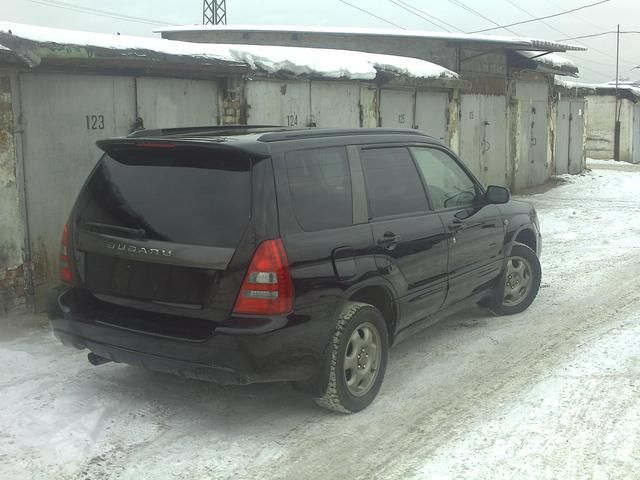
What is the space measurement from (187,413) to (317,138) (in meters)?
1.89

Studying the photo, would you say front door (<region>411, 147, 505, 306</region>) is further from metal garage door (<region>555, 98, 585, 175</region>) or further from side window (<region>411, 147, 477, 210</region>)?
metal garage door (<region>555, 98, 585, 175</region>)

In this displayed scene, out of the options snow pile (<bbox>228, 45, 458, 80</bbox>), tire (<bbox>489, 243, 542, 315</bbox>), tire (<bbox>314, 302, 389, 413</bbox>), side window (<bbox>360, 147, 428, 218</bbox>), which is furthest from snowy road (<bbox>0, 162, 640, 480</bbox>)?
snow pile (<bbox>228, 45, 458, 80</bbox>)

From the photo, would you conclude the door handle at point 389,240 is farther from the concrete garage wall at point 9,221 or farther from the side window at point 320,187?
the concrete garage wall at point 9,221

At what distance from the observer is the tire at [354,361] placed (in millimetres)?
3996

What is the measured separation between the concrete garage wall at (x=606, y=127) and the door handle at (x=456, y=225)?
25734mm

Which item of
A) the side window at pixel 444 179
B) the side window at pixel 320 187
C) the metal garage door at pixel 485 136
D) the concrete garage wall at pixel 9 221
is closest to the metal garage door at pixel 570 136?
the metal garage door at pixel 485 136

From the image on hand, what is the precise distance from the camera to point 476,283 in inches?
218

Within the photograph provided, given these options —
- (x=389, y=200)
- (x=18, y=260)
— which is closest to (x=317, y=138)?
(x=389, y=200)

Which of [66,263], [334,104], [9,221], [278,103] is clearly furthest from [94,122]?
[334,104]

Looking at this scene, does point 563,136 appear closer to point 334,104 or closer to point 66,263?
point 334,104

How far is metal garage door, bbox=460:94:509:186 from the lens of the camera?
15297 mm

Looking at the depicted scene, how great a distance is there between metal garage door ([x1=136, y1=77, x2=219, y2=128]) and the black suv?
3240mm

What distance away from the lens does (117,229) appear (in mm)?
4012

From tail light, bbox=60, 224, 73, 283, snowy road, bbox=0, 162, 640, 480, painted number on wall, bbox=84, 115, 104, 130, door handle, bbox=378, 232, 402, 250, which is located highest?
painted number on wall, bbox=84, 115, 104, 130
